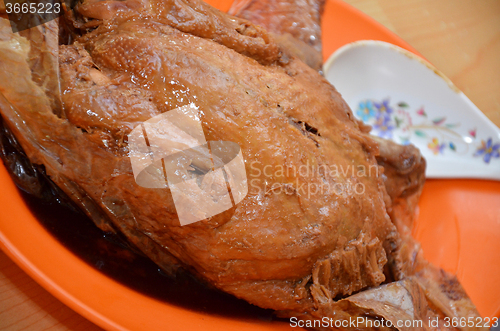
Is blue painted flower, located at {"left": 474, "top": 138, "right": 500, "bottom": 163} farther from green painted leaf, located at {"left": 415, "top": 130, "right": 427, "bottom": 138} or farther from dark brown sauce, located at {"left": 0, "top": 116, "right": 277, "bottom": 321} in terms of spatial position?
dark brown sauce, located at {"left": 0, "top": 116, "right": 277, "bottom": 321}

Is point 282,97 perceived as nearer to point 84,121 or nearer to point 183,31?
point 183,31

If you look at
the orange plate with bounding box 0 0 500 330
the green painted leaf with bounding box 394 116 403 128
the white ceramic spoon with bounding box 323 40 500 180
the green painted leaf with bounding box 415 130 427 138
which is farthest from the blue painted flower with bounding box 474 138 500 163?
the green painted leaf with bounding box 394 116 403 128

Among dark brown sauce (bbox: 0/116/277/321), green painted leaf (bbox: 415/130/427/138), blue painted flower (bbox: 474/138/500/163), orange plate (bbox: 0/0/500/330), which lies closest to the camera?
orange plate (bbox: 0/0/500/330)

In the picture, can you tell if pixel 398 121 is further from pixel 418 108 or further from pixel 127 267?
pixel 127 267

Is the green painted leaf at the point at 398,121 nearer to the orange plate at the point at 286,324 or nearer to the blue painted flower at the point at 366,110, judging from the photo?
the blue painted flower at the point at 366,110

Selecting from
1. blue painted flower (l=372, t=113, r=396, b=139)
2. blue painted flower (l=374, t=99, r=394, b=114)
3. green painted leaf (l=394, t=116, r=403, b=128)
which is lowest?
blue painted flower (l=372, t=113, r=396, b=139)

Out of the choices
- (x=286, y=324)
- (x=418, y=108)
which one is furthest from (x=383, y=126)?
(x=286, y=324)
